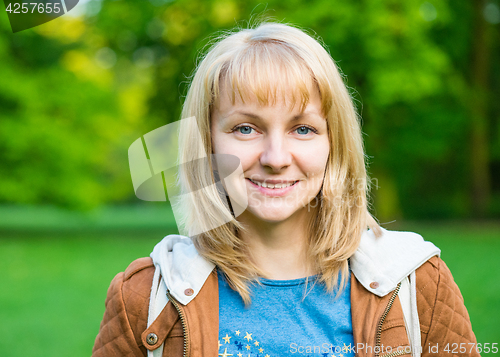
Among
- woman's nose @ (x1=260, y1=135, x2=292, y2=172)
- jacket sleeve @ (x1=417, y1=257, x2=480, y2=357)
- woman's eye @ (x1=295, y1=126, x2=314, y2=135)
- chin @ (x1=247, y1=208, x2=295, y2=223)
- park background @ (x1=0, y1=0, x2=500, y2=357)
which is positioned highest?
park background @ (x1=0, y1=0, x2=500, y2=357)

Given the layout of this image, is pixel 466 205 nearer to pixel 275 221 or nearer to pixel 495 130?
pixel 495 130

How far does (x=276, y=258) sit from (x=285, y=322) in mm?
271

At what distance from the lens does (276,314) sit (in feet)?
6.29

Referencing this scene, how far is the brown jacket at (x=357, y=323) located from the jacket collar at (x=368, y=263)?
40 mm

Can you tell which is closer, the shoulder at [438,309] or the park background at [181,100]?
the shoulder at [438,309]

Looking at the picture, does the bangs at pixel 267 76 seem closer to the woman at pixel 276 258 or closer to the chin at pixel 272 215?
the woman at pixel 276 258

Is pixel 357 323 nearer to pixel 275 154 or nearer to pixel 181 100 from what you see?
pixel 275 154

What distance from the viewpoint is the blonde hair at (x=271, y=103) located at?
1.87 m

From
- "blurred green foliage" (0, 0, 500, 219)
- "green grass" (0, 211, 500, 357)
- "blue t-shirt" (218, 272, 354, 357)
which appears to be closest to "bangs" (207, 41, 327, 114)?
"blue t-shirt" (218, 272, 354, 357)

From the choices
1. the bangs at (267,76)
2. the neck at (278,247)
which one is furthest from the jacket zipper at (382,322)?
the bangs at (267,76)

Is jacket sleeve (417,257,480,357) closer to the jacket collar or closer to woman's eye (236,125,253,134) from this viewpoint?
the jacket collar

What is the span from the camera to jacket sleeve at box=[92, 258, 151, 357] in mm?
1868

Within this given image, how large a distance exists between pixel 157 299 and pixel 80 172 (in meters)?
16.4

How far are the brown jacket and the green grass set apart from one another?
172 inches
